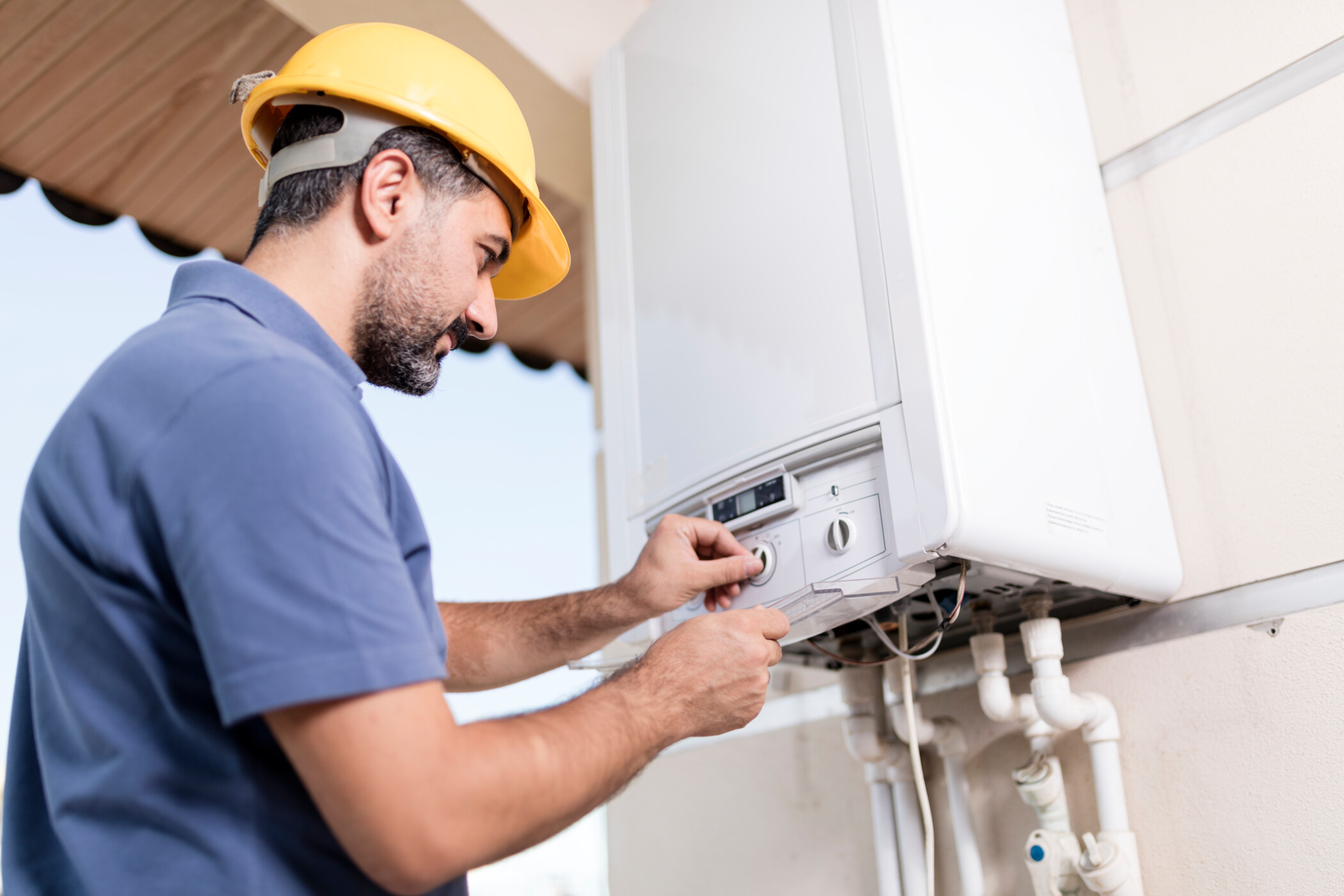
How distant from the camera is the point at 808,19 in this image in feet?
3.97

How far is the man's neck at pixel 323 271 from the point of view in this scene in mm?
887

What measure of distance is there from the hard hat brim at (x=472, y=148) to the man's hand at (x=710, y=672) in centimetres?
53

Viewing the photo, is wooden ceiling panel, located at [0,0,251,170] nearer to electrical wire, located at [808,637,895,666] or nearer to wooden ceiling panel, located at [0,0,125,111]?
wooden ceiling panel, located at [0,0,125,111]

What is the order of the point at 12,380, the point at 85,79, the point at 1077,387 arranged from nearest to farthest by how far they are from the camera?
the point at 1077,387
the point at 85,79
the point at 12,380

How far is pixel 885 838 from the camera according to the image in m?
1.25

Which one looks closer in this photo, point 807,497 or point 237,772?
point 237,772

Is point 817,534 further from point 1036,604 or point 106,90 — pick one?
point 106,90

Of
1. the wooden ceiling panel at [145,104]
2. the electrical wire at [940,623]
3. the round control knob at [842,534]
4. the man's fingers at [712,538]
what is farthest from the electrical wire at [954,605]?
the wooden ceiling panel at [145,104]

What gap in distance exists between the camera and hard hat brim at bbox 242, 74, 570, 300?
970 mm

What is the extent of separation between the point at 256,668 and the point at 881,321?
699 millimetres

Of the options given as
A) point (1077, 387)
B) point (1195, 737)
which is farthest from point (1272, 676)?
point (1077, 387)

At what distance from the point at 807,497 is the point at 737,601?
145 mm

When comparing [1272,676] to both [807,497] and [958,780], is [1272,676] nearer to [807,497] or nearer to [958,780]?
[958,780]

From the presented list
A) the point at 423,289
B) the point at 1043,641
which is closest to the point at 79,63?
the point at 423,289
